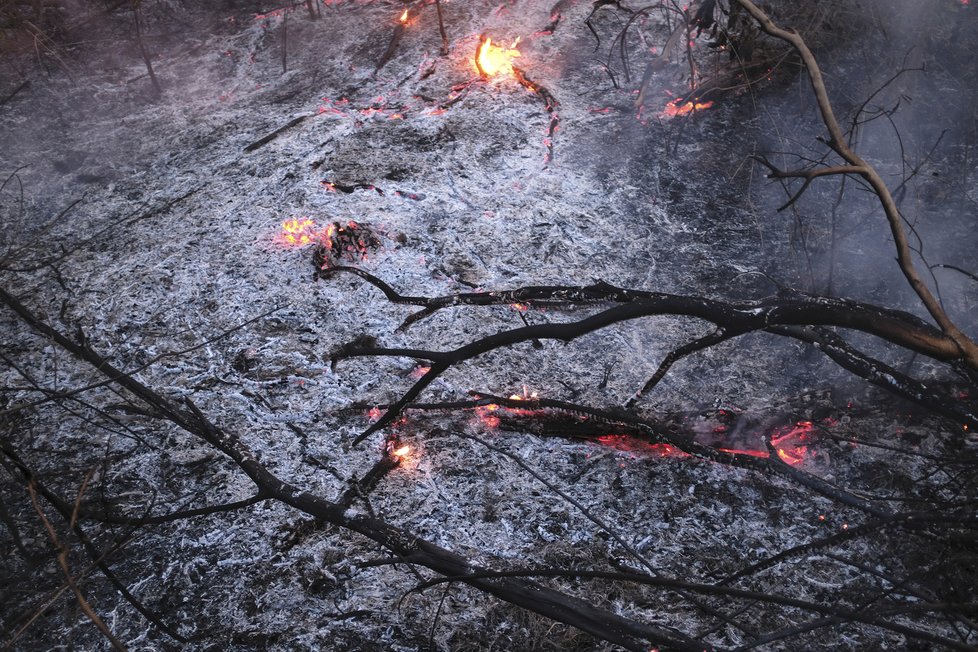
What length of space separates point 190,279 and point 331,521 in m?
2.30

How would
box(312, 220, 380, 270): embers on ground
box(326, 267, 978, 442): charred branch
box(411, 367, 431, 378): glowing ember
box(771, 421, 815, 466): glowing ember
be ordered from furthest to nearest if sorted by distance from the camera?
box(312, 220, 380, 270): embers on ground < box(411, 367, 431, 378): glowing ember < box(771, 421, 815, 466): glowing ember < box(326, 267, 978, 442): charred branch

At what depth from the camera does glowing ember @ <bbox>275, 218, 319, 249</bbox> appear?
15.1 feet

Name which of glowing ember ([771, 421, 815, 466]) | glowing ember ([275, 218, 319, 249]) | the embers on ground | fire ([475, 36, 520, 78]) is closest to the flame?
the embers on ground

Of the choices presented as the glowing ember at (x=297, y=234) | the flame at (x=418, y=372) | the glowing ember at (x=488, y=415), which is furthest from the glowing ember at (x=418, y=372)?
the glowing ember at (x=297, y=234)

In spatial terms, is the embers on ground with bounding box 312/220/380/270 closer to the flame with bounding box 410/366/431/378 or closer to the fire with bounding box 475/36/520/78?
the flame with bounding box 410/366/431/378

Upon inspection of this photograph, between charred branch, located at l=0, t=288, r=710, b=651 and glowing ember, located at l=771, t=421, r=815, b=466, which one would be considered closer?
charred branch, located at l=0, t=288, r=710, b=651

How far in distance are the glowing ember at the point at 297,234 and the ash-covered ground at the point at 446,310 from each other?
4 cm

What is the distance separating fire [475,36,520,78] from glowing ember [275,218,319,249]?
232cm

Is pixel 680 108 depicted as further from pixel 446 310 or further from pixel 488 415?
pixel 488 415

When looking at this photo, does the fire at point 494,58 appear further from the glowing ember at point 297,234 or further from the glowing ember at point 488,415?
the glowing ember at point 488,415

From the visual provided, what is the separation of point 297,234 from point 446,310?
1.37 meters

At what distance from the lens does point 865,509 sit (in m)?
2.85

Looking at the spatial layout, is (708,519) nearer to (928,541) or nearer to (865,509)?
(865,509)

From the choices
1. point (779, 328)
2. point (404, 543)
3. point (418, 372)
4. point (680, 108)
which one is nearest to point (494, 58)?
point (680, 108)
